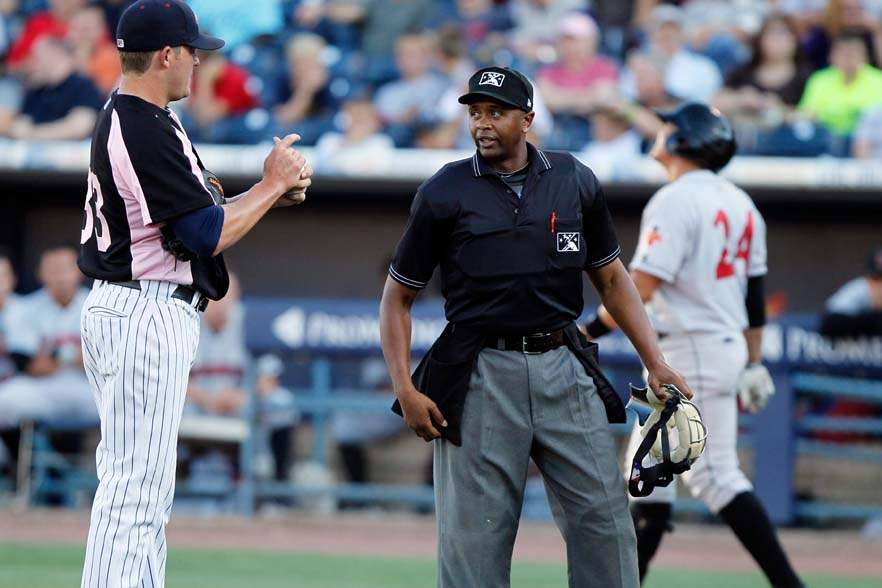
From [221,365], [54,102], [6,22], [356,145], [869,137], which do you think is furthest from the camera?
[6,22]

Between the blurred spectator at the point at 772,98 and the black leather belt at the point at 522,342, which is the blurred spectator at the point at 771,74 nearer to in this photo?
the blurred spectator at the point at 772,98

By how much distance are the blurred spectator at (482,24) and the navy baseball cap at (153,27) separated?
26.7ft

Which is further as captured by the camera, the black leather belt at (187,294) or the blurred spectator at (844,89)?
the blurred spectator at (844,89)

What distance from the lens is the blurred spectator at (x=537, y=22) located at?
491 inches

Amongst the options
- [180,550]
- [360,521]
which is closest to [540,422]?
[180,550]

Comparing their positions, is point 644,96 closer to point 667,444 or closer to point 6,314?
point 6,314

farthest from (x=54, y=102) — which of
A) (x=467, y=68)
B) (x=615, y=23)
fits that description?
(x=615, y=23)

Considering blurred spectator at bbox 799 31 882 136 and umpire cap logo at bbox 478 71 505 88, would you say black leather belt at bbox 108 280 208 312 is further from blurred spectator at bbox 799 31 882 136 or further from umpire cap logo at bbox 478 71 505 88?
blurred spectator at bbox 799 31 882 136

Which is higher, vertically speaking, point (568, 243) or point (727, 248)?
point (727, 248)

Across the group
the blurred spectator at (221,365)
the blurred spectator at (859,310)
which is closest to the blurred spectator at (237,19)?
the blurred spectator at (221,365)

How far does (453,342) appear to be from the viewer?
463 cm

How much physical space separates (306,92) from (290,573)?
17.9 feet

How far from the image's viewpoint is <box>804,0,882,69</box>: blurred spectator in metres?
11.8

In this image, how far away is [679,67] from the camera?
464 inches
